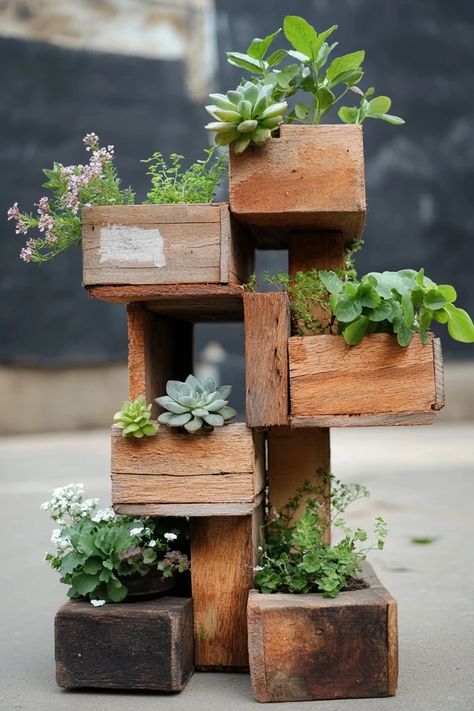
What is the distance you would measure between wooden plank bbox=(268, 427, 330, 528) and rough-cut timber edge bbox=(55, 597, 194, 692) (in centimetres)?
62

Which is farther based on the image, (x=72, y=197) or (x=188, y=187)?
(x=188, y=187)

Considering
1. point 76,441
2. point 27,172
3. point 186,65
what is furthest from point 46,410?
point 186,65

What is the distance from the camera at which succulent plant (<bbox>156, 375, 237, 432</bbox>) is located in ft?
8.59

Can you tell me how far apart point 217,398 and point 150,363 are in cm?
38

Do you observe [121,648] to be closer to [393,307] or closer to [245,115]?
[393,307]

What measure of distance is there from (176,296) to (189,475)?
51cm

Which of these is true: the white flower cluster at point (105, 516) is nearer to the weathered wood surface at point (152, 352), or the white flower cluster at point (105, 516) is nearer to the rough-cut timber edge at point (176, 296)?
the weathered wood surface at point (152, 352)

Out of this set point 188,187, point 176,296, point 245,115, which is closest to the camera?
point 245,115

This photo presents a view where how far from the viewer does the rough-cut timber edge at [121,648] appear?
2580 millimetres

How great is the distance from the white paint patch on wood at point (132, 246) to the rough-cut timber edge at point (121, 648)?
95 centimetres

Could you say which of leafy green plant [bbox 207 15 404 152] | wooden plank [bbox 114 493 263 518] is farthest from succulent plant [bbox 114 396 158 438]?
leafy green plant [bbox 207 15 404 152]

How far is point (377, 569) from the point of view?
14.7ft

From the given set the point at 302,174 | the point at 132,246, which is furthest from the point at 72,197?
the point at 302,174

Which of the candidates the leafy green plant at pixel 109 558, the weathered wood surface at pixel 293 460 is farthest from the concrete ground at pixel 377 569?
the weathered wood surface at pixel 293 460
